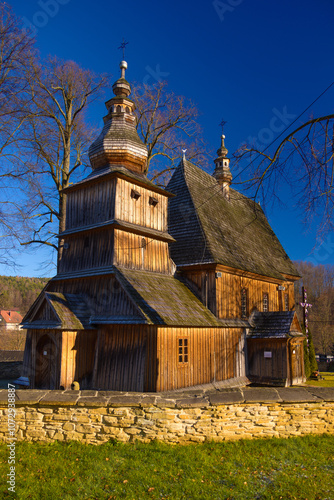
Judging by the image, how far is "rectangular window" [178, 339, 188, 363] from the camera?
13.9m

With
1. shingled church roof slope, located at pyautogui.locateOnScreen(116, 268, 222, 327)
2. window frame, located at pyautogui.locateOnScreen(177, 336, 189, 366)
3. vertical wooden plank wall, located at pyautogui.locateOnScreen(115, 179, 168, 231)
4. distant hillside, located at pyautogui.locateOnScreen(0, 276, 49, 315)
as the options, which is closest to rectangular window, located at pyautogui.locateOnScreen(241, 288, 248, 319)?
shingled church roof slope, located at pyautogui.locateOnScreen(116, 268, 222, 327)

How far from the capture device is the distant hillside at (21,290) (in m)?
75.0

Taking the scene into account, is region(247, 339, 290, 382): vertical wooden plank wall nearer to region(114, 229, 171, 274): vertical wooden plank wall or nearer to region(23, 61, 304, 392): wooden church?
region(23, 61, 304, 392): wooden church

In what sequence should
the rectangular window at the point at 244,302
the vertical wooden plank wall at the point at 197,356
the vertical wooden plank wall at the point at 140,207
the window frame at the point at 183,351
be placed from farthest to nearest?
the rectangular window at the point at 244,302 < the vertical wooden plank wall at the point at 140,207 < the window frame at the point at 183,351 < the vertical wooden plank wall at the point at 197,356

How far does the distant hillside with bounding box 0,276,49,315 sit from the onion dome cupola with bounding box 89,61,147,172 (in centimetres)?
5265

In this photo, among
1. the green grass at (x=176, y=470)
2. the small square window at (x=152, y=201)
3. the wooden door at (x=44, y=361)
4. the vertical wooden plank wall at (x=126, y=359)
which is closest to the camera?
the green grass at (x=176, y=470)

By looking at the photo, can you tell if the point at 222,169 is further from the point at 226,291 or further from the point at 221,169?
the point at 226,291

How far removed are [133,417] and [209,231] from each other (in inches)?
493

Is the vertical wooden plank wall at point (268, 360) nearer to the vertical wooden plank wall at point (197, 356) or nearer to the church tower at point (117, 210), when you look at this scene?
the vertical wooden plank wall at point (197, 356)

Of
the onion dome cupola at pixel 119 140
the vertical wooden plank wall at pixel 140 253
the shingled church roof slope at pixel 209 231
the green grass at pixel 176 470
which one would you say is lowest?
the green grass at pixel 176 470

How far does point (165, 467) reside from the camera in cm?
638

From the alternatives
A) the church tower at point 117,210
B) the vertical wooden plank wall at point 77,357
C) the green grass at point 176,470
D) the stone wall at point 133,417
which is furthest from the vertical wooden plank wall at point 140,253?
the green grass at point 176,470

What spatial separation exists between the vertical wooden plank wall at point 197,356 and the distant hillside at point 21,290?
5401 cm

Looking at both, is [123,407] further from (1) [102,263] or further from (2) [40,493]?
(1) [102,263]
